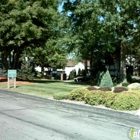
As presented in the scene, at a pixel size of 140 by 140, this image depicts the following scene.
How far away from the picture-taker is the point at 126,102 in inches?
448

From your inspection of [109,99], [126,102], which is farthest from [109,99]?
[126,102]

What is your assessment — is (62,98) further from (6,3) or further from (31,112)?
→ (6,3)

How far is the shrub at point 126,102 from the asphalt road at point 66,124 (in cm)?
51

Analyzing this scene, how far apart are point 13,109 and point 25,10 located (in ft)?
52.4

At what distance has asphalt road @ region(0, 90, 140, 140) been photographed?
7523 millimetres

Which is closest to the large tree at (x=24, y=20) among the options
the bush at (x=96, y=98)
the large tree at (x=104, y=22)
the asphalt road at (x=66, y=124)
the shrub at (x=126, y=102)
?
the large tree at (x=104, y=22)

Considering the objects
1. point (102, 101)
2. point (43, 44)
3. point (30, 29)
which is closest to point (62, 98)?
point (102, 101)

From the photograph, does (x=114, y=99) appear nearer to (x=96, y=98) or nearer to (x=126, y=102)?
(x=126, y=102)

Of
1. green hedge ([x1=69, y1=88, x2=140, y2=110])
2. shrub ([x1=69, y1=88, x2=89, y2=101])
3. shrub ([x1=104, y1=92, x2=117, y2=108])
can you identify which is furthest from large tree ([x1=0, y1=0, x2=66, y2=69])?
shrub ([x1=104, y1=92, x2=117, y2=108])

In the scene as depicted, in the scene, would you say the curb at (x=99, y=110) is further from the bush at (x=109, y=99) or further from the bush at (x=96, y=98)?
the bush at (x=109, y=99)

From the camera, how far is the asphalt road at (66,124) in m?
7.52

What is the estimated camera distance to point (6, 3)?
26922mm

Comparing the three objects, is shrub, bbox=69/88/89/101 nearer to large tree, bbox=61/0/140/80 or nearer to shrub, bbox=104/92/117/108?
shrub, bbox=104/92/117/108

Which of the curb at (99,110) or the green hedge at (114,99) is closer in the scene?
the curb at (99,110)
